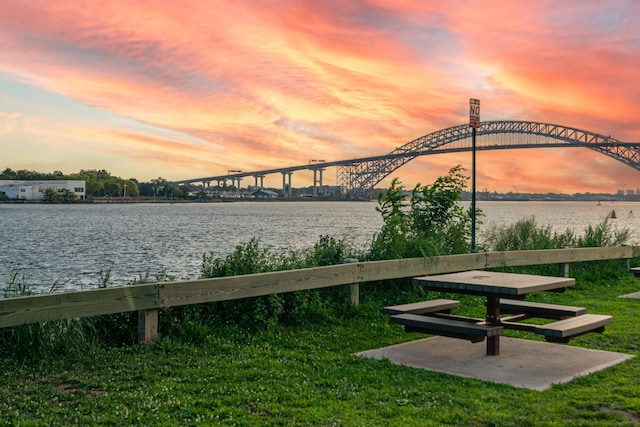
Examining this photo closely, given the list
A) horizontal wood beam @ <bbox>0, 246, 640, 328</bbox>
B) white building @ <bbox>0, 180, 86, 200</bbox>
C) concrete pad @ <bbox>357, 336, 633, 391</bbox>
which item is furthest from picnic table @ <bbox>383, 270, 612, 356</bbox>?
white building @ <bbox>0, 180, 86, 200</bbox>

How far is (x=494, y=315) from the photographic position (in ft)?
21.5

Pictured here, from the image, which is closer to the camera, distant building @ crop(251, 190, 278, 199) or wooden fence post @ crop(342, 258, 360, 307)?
wooden fence post @ crop(342, 258, 360, 307)

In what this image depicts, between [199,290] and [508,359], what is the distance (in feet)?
10.7

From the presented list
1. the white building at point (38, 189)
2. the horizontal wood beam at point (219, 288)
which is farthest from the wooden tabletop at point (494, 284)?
the white building at point (38, 189)

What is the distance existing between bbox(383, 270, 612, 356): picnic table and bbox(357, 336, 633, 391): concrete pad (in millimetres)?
251

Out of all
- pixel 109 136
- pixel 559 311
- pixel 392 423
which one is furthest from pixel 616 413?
pixel 109 136

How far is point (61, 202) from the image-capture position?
6791 inches

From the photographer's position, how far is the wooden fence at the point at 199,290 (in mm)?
5883

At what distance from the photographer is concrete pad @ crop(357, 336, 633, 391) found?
19.2 ft

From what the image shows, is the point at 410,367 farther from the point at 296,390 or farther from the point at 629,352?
the point at 629,352

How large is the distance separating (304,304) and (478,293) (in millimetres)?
2465

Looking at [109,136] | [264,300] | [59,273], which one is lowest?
[59,273]

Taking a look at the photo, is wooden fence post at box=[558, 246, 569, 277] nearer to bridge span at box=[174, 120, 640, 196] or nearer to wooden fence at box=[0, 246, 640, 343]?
wooden fence at box=[0, 246, 640, 343]

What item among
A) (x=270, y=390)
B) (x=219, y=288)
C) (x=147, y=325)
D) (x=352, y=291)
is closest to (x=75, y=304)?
(x=147, y=325)
